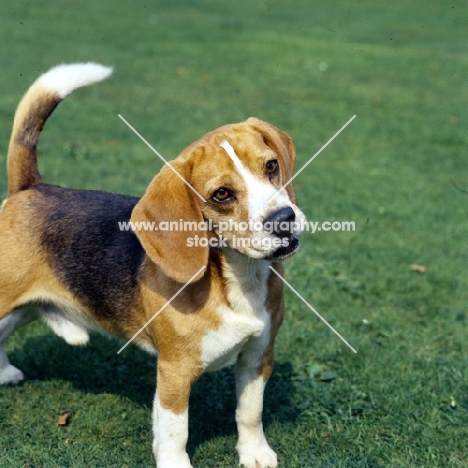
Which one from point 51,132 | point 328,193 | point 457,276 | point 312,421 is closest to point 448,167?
point 328,193

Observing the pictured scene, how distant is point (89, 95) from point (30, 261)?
10.9 metres

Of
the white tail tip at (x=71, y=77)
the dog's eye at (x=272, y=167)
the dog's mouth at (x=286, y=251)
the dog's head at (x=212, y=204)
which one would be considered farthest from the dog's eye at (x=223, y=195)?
the white tail tip at (x=71, y=77)

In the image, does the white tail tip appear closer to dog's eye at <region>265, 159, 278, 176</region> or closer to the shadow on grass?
dog's eye at <region>265, 159, 278, 176</region>

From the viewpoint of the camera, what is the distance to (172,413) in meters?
4.08

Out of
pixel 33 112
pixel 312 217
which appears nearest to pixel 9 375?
pixel 33 112

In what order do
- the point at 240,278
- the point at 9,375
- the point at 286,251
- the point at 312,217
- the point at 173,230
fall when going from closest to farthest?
1. the point at 286,251
2. the point at 173,230
3. the point at 240,278
4. the point at 9,375
5. the point at 312,217

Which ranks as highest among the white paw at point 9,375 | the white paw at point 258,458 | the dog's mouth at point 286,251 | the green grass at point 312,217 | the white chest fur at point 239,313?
the dog's mouth at point 286,251

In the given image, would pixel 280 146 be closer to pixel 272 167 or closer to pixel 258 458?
pixel 272 167

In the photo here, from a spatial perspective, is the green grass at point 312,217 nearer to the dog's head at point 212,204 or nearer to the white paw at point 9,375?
the white paw at point 9,375

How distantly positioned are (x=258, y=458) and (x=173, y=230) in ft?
5.19

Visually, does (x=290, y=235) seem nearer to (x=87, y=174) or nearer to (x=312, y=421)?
(x=312, y=421)

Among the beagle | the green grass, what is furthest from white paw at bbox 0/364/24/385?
the beagle

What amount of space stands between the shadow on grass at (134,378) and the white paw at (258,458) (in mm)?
364

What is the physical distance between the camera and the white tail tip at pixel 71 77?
191 inches
